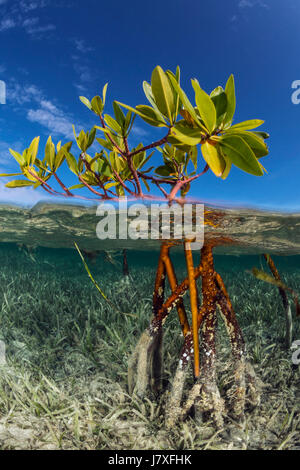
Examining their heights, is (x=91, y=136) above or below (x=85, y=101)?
below

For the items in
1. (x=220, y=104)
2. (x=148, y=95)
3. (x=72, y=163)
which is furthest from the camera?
(x=72, y=163)

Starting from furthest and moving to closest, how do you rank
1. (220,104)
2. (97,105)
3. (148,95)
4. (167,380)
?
(167,380) < (97,105) < (148,95) < (220,104)

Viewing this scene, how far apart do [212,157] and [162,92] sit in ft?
1.57

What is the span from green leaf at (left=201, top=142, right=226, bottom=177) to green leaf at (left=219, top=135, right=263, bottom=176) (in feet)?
0.19

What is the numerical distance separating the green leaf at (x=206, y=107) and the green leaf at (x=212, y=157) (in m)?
0.10

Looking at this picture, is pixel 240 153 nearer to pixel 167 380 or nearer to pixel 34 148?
pixel 34 148

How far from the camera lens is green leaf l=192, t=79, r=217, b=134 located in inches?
54.2

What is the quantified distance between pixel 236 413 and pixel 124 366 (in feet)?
6.33

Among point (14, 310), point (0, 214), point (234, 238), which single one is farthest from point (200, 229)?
point (0, 214)

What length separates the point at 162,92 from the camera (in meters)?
1.50

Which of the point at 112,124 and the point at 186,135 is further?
the point at 112,124

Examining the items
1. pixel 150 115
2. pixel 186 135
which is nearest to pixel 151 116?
pixel 150 115

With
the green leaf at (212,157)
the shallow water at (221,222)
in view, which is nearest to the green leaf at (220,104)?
the green leaf at (212,157)
